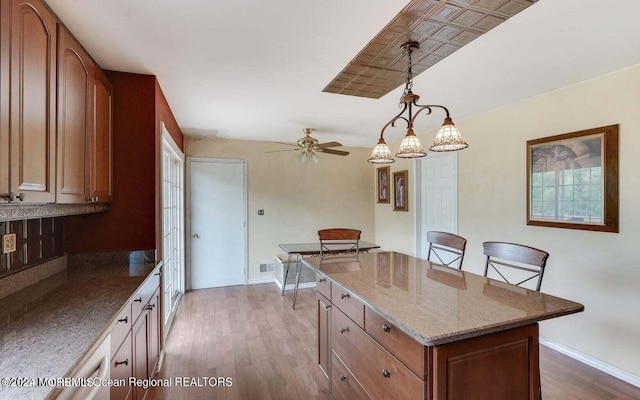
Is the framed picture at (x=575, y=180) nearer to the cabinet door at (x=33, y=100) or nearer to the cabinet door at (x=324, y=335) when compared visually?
the cabinet door at (x=324, y=335)

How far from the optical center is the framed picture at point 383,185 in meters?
5.29

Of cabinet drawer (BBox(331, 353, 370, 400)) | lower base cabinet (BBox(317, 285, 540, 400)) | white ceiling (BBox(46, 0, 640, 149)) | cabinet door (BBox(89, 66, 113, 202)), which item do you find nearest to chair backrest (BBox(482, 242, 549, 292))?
lower base cabinet (BBox(317, 285, 540, 400))

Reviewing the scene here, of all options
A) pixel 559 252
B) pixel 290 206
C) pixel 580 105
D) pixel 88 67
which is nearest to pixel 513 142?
pixel 580 105

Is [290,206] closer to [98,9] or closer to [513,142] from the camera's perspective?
[513,142]

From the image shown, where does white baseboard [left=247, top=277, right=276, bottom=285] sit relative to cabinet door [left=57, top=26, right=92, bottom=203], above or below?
below

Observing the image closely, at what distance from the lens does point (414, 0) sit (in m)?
1.49

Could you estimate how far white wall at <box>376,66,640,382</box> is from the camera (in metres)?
2.25

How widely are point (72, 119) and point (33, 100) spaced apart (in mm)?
355

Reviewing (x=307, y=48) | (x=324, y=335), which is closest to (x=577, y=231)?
(x=324, y=335)

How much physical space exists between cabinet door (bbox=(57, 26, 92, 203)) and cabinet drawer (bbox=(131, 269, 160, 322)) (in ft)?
2.11

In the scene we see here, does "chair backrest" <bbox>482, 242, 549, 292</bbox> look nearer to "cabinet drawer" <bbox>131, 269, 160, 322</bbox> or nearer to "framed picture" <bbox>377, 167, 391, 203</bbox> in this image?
"cabinet drawer" <bbox>131, 269, 160, 322</bbox>

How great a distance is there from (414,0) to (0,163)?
1.93 meters

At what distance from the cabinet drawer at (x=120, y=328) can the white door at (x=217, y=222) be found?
3159mm

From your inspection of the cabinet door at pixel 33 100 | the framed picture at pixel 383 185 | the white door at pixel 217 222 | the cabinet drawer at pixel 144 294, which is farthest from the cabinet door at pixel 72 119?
the framed picture at pixel 383 185
